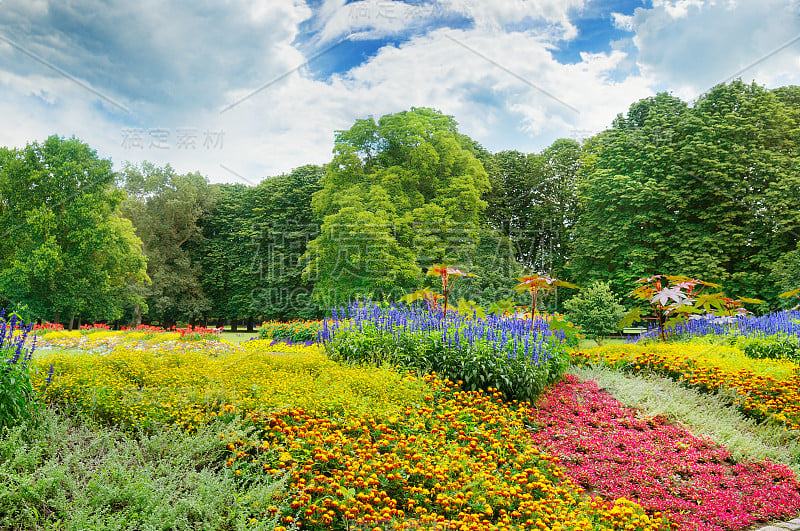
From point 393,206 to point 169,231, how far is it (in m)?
15.9

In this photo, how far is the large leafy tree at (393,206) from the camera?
1678cm

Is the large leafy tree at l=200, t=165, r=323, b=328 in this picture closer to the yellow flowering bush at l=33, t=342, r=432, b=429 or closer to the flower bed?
the flower bed

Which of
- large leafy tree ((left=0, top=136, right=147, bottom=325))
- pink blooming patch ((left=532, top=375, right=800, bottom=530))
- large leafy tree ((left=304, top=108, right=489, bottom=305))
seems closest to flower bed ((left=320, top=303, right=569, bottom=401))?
pink blooming patch ((left=532, top=375, right=800, bottom=530))

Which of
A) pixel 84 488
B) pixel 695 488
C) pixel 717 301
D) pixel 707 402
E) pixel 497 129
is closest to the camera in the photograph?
pixel 84 488

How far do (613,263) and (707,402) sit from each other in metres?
14.0

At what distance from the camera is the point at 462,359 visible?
18.0ft

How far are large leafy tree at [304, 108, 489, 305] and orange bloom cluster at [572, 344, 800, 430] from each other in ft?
29.8

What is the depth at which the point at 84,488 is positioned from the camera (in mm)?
2844

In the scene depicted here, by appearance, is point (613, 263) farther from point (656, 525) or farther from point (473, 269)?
point (656, 525)

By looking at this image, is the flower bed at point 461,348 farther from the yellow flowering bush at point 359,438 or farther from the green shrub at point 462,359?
the yellow flowering bush at point 359,438

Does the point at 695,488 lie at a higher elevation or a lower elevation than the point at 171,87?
lower

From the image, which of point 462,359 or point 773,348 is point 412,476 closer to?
point 462,359

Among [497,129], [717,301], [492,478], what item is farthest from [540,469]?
[497,129]

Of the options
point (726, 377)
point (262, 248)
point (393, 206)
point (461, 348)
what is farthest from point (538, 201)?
point (461, 348)
